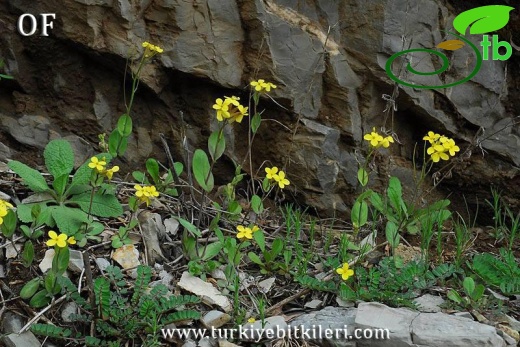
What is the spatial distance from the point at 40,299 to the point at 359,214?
4.82ft

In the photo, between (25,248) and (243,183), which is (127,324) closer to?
(25,248)

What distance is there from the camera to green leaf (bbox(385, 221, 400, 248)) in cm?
336

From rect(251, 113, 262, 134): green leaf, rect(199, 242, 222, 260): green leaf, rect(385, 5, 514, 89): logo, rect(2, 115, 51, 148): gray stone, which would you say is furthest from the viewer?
rect(385, 5, 514, 89): logo

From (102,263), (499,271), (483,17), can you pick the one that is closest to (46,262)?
(102,263)

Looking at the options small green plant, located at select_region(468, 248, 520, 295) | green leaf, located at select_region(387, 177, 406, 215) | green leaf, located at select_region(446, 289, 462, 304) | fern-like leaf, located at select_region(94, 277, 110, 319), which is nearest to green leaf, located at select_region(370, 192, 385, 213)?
green leaf, located at select_region(387, 177, 406, 215)

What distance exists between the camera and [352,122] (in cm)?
391

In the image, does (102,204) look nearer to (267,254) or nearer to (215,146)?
(215,146)

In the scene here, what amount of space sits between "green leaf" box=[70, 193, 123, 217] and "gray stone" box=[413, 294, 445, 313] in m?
1.37

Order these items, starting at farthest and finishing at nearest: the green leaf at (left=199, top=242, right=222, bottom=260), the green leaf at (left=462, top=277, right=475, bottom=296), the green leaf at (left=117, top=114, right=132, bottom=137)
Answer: the green leaf at (left=117, top=114, right=132, bottom=137)
the green leaf at (left=199, top=242, right=222, bottom=260)
the green leaf at (left=462, top=277, right=475, bottom=296)

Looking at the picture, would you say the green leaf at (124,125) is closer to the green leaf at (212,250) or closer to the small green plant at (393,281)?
the green leaf at (212,250)

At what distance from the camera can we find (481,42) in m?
4.01

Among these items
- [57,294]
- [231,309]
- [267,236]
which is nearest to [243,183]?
[267,236]

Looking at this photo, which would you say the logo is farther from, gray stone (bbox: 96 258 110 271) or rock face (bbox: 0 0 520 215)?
gray stone (bbox: 96 258 110 271)

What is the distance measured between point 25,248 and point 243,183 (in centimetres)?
141
